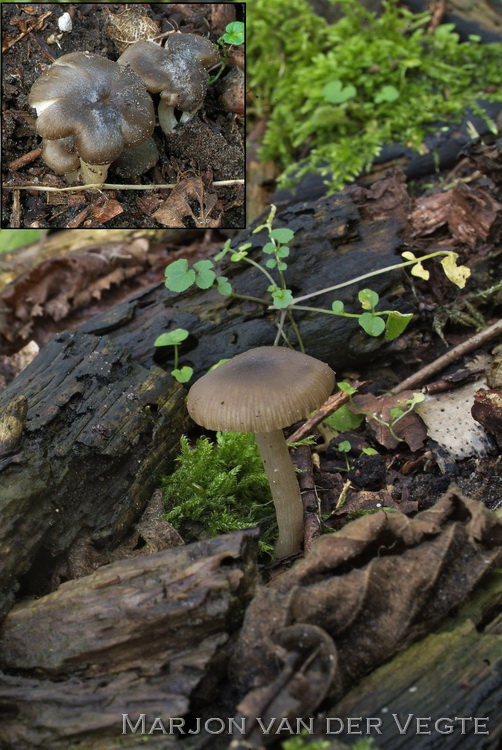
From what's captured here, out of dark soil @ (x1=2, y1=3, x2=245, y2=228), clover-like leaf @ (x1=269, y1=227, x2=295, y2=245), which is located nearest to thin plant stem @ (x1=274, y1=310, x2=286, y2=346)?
Answer: clover-like leaf @ (x1=269, y1=227, x2=295, y2=245)

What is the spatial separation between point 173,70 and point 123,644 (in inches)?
141

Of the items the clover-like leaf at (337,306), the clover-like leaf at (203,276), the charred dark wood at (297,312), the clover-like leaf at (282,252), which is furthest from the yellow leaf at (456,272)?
the clover-like leaf at (203,276)

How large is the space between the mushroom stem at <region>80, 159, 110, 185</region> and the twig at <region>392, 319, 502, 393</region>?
239 cm

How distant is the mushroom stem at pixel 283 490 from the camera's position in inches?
121

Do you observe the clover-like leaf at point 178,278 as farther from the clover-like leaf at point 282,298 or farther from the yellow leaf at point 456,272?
the yellow leaf at point 456,272

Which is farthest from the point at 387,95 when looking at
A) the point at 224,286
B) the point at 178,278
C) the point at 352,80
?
the point at 178,278

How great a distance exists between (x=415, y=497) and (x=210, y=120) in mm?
3118

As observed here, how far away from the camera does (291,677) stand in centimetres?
203

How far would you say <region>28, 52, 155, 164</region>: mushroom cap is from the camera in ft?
12.0

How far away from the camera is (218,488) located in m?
3.41

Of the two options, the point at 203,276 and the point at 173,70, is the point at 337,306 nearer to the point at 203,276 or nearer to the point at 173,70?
the point at 203,276

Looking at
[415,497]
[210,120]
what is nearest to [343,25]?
[210,120]

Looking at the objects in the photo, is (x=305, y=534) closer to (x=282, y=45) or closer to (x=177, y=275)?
(x=177, y=275)

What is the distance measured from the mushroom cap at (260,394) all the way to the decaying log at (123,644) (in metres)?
0.50
